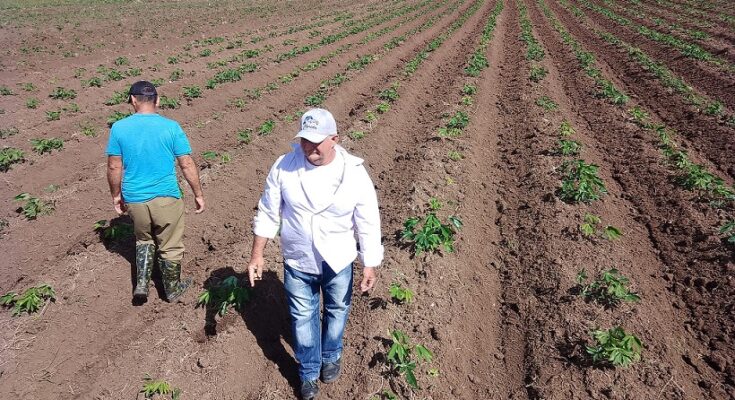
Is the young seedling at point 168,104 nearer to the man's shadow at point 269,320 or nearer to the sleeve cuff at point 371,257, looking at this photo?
the man's shadow at point 269,320

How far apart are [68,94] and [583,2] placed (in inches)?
1395

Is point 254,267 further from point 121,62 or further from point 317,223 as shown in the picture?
point 121,62

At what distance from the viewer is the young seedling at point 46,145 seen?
27.7 ft

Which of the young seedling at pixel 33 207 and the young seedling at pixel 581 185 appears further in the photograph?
the young seedling at pixel 33 207

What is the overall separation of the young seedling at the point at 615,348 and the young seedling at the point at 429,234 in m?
1.97

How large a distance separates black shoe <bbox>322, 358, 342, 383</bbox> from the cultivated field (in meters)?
0.11

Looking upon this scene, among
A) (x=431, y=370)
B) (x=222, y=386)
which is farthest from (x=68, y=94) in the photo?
(x=431, y=370)

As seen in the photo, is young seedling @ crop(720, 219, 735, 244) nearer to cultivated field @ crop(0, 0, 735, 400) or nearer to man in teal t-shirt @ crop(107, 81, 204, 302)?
cultivated field @ crop(0, 0, 735, 400)

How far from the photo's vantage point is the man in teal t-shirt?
4.07m

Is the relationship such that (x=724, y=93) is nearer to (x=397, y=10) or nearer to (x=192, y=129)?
(x=192, y=129)

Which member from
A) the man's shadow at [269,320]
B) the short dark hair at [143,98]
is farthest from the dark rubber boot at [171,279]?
the short dark hair at [143,98]

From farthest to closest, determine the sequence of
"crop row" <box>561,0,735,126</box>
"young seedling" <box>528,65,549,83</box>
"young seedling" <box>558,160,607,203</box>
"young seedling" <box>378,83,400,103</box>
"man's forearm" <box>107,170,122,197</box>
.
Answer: "young seedling" <box>528,65,549,83</box> → "young seedling" <box>378,83,400,103</box> → "crop row" <box>561,0,735,126</box> → "young seedling" <box>558,160,607,203</box> → "man's forearm" <box>107,170,122,197</box>

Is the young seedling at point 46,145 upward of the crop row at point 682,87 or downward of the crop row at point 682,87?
upward

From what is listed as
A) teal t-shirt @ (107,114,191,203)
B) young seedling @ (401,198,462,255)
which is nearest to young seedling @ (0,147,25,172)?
teal t-shirt @ (107,114,191,203)
